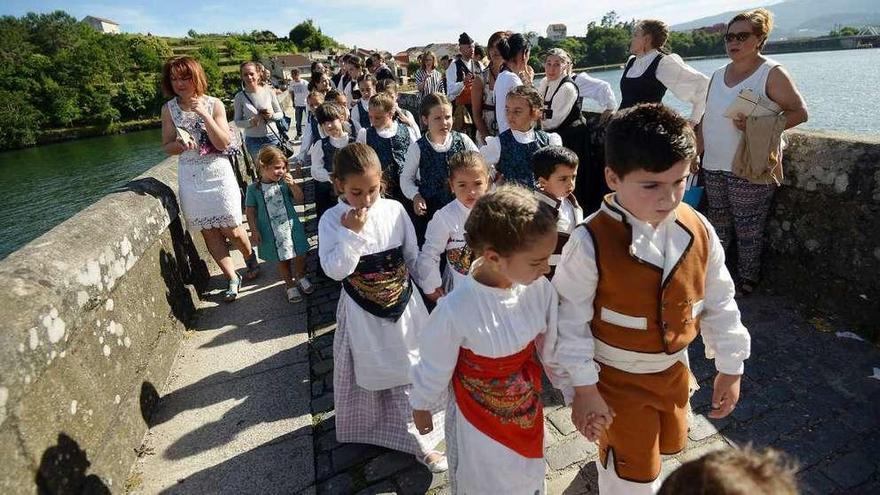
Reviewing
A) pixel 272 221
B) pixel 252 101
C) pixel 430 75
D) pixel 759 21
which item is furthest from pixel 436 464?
pixel 430 75

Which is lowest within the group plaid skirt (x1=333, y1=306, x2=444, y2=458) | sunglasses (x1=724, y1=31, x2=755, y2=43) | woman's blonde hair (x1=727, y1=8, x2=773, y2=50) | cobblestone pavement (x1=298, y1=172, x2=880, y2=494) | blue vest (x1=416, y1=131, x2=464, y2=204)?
cobblestone pavement (x1=298, y1=172, x2=880, y2=494)

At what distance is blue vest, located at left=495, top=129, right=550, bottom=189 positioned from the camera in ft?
11.8

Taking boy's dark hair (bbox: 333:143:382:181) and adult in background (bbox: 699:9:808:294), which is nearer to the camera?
boy's dark hair (bbox: 333:143:382:181)

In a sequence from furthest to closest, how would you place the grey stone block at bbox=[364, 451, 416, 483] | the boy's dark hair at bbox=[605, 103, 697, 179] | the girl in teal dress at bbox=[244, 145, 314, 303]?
the girl in teal dress at bbox=[244, 145, 314, 303] < the grey stone block at bbox=[364, 451, 416, 483] < the boy's dark hair at bbox=[605, 103, 697, 179]

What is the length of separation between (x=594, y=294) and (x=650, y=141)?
0.57 metres

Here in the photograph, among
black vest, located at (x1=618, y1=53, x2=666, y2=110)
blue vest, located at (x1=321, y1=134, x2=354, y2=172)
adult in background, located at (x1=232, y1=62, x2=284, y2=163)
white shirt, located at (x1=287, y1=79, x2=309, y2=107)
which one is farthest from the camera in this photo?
white shirt, located at (x1=287, y1=79, x2=309, y2=107)

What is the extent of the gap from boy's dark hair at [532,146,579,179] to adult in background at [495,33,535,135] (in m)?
1.68

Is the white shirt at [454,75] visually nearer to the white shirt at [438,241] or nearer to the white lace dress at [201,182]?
the white lace dress at [201,182]

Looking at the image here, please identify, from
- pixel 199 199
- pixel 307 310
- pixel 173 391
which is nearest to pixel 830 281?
pixel 307 310

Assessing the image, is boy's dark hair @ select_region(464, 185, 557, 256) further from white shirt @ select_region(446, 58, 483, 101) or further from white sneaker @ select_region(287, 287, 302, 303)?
white shirt @ select_region(446, 58, 483, 101)

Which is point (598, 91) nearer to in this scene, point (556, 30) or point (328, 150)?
point (328, 150)

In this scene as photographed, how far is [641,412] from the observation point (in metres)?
1.76

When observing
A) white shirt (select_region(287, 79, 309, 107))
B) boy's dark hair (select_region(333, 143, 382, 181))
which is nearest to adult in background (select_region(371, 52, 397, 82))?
white shirt (select_region(287, 79, 309, 107))

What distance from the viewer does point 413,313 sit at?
8.63 ft
